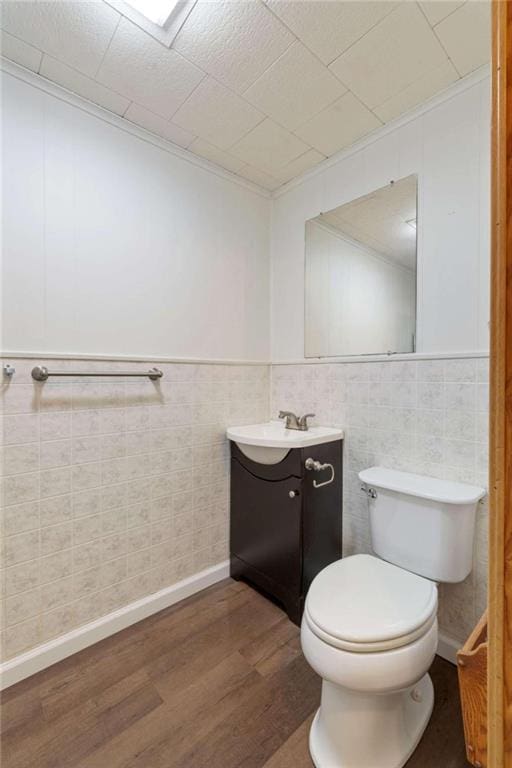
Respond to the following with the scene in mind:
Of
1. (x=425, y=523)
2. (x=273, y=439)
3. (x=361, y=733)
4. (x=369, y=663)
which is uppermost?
(x=273, y=439)

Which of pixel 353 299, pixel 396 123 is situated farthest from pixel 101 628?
pixel 396 123

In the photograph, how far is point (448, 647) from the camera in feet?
4.44

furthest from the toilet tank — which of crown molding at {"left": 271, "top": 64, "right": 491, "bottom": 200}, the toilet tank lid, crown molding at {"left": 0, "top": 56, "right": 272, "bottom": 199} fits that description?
crown molding at {"left": 0, "top": 56, "right": 272, "bottom": 199}

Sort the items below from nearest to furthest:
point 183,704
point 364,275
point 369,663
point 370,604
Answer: point 369,663 → point 370,604 → point 183,704 → point 364,275

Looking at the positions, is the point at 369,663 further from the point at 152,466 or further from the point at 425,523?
the point at 152,466

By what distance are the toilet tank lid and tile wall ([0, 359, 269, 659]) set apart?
825 millimetres

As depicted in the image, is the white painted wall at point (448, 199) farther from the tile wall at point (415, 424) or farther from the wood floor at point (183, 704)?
the wood floor at point (183, 704)

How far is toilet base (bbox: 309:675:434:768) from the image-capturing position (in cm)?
96

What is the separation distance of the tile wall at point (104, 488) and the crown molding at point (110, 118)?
103 cm

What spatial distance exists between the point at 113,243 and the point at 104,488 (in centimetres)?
105

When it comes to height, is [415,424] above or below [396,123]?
below

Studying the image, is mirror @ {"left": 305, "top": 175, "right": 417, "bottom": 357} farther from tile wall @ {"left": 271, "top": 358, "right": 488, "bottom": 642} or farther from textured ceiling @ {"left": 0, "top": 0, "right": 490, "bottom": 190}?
textured ceiling @ {"left": 0, "top": 0, "right": 490, "bottom": 190}

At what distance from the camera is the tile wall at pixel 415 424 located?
1287 millimetres

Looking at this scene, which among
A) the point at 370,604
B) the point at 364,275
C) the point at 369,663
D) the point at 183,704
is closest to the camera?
the point at 369,663
